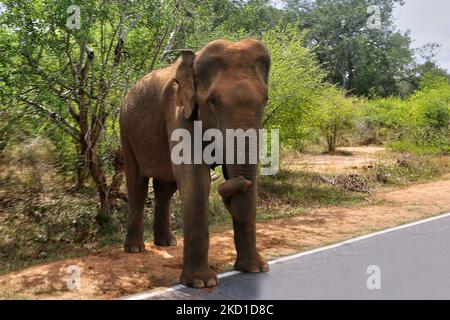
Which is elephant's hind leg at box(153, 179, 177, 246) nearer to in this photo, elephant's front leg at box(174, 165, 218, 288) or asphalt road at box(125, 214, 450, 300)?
asphalt road at box(125, 214, 450, 300)

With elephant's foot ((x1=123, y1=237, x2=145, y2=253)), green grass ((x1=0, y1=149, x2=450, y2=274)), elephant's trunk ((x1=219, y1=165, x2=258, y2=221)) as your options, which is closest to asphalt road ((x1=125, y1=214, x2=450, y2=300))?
elephant's trunk ((x1=219, y1=165, x2=258, y2=221))

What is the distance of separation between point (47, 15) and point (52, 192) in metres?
3.23

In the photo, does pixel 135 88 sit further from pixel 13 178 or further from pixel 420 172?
pixel 420 172

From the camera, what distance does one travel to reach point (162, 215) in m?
8.05

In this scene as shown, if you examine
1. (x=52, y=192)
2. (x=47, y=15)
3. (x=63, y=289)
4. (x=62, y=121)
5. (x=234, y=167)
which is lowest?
(x=63, y=289)

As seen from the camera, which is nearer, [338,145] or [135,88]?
[135,88]

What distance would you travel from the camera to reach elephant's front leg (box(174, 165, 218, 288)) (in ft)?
18.6

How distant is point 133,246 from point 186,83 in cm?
303

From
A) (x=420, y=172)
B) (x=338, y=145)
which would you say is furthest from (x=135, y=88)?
(x=338, y=145)

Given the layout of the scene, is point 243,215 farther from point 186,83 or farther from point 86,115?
point 86,115

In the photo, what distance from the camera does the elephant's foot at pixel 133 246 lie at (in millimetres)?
7574

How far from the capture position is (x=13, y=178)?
8594mm
